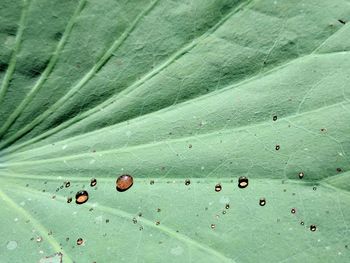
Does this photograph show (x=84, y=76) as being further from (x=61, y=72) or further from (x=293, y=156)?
(x=293, y=156)

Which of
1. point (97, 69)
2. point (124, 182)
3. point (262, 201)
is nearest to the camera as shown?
point (262, 201)

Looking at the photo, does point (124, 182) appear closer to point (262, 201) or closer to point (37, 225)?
point (37, 225)

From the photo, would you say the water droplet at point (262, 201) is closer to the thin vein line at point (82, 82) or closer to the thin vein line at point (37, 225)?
the thin vein line at point (37, 225)

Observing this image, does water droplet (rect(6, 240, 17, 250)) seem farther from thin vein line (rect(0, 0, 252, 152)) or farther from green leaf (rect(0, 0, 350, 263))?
thin vein line (rect(0, 0, 252, 152))

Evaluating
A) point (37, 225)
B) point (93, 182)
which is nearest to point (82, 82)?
point (93, 182)

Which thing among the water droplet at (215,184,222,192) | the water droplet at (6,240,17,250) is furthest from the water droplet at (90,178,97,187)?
the water droplet at (215,184,222,192)
